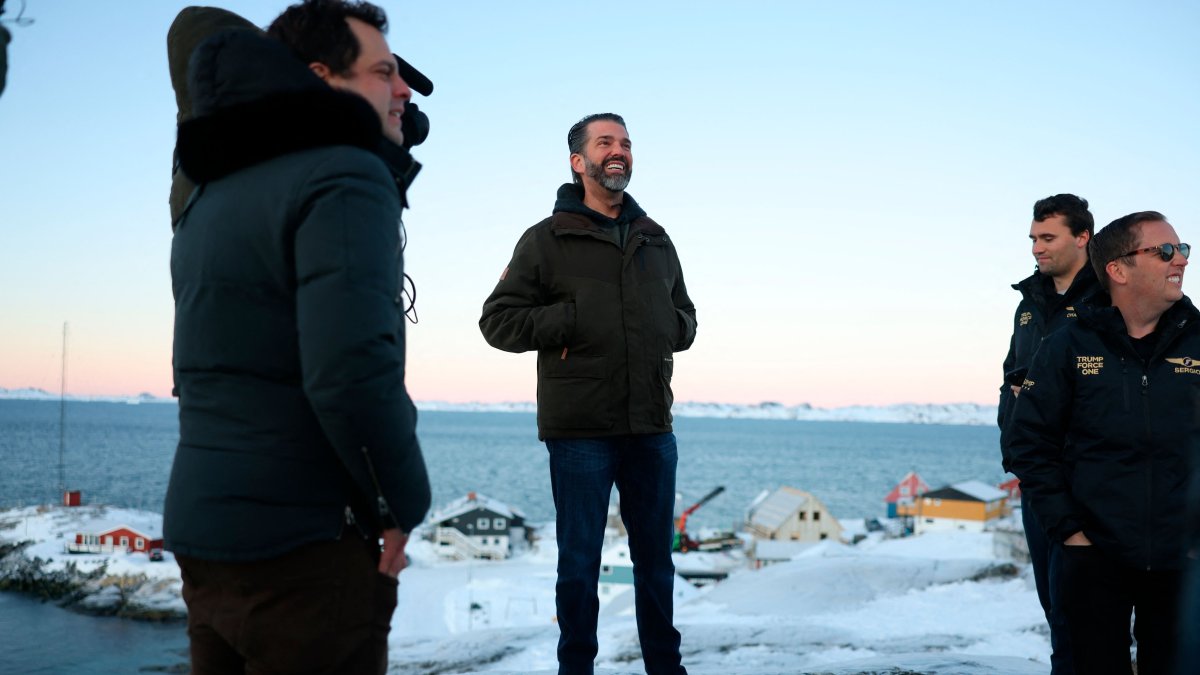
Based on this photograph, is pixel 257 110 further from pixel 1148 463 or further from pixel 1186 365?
pixel 1186 365

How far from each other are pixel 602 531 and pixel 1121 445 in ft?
6.81

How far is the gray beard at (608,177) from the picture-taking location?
3.99m

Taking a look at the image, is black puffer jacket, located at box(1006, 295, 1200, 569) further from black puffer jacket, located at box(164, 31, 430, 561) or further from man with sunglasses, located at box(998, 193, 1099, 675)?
black puffer jacket, located at box(164, 31, 430, 561)

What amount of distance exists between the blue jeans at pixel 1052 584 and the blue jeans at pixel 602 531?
1535 millimetres

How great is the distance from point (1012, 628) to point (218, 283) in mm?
9554

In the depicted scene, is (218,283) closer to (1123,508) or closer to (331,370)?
(331,370)

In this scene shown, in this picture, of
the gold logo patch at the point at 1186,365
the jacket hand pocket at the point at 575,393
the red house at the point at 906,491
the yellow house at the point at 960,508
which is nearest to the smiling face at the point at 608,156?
the jacket hand pocket at the point at 575,393

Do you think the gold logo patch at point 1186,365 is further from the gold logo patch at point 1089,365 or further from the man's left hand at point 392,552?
the man's left hand at point 392,552

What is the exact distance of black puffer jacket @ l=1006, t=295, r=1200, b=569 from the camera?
3.01 meters

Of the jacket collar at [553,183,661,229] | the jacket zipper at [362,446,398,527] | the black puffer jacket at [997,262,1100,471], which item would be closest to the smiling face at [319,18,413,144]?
the jacket zipper at [362,446,398,527]

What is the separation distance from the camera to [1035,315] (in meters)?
4.39

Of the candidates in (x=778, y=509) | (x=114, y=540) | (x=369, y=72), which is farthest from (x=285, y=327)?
(x=778, y=509)

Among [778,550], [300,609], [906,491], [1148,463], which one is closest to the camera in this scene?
[300,609]

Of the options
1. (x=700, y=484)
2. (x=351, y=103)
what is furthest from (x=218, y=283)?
(x=700, y=484)
